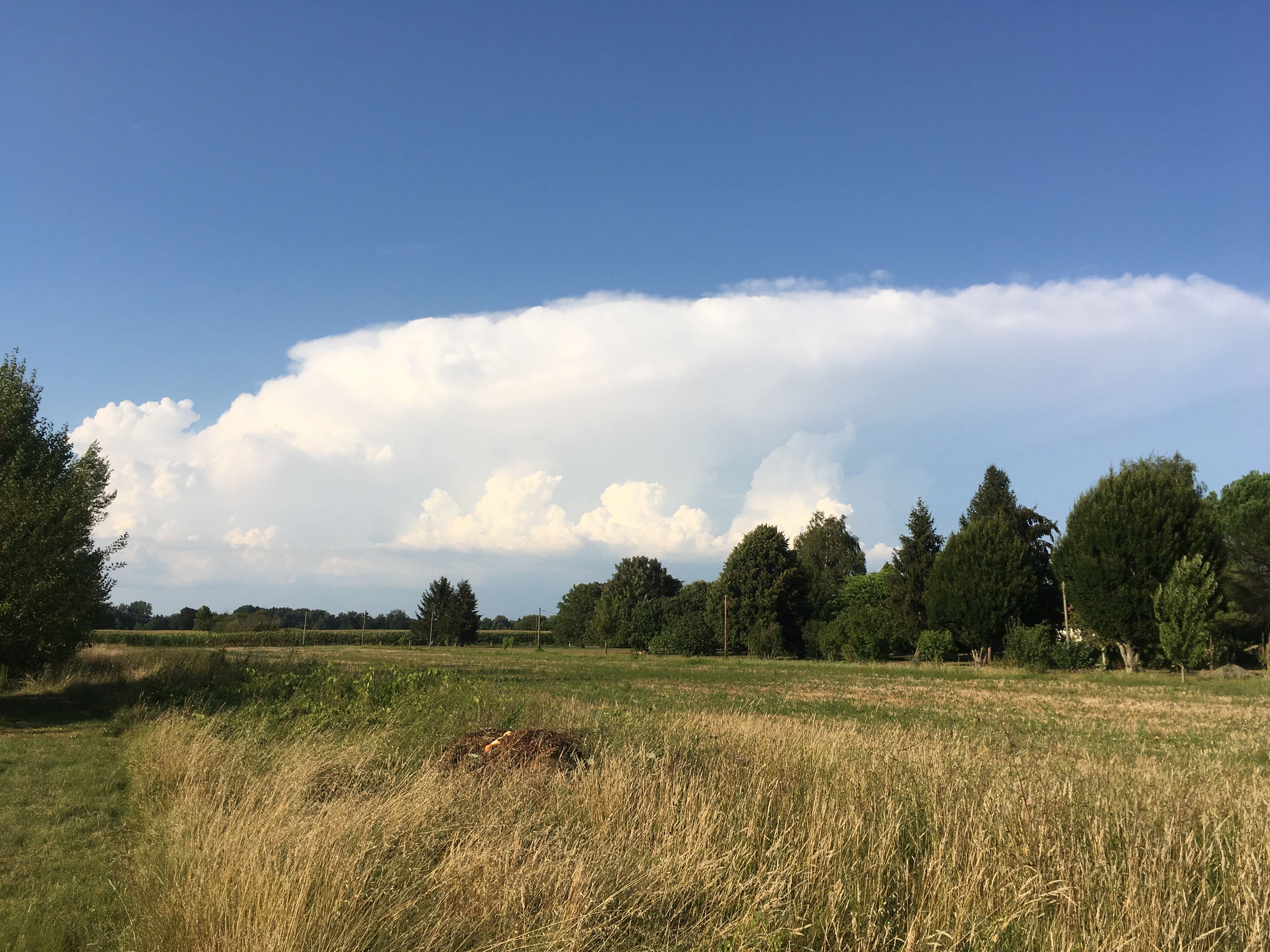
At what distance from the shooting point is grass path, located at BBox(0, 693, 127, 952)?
5.34 meters

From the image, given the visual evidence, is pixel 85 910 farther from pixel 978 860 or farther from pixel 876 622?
pixel 876 622

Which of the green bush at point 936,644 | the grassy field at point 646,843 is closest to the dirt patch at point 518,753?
the grassy field at point 646,843

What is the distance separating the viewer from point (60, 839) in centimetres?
782

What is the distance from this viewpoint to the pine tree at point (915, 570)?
53312 millimetres

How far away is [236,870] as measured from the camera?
182 inches

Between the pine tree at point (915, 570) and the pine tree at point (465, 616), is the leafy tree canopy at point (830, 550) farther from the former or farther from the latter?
the pine tree at point (465, 616)

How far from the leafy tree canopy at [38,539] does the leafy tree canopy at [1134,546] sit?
140ft

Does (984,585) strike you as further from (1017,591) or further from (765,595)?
(765,595)

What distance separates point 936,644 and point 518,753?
45516mm

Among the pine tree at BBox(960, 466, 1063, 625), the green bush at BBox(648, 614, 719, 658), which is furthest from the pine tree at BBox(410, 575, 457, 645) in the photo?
the pine tree at BBox(960, 466, 1063, 625)

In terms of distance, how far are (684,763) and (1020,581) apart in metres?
45.9

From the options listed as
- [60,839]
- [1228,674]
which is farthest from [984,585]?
[60,839]

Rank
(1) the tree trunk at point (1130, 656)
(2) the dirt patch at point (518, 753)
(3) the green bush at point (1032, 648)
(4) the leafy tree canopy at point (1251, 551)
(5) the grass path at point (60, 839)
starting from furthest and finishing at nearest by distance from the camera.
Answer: (4) the leafy tree canopy at point (1251, 551) < (3) the green bush at point (1032, 648) < (1) the tree trunk at point (1130, 656) < (2) the dirt patch at point (518, 753) < (5) the grass path at point (60, 839)

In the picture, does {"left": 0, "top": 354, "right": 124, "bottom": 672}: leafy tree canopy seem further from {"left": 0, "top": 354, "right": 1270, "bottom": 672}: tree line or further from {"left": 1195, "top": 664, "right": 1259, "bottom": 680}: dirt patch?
{"left": 1195, "top": 664, "right": 1259, "bottom": 680}: dirt patch
